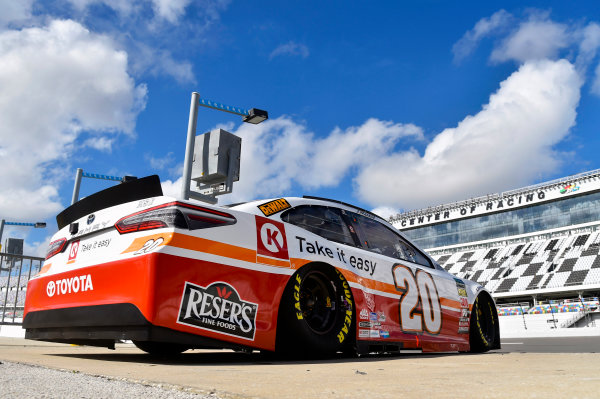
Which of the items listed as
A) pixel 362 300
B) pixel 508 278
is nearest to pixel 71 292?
pixel 362 300

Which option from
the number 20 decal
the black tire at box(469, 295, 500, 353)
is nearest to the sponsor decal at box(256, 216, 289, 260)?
the number 20 decal

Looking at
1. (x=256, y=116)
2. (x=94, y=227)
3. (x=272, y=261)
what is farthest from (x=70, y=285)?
(x=256, y=116)

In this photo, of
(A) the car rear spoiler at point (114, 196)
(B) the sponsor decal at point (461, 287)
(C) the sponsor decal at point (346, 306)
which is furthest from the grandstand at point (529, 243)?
(A) the car rear spoiler at point (114, 196)

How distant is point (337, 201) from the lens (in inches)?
183

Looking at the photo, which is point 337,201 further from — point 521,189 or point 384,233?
point 521,189

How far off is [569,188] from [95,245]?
61.7 metres

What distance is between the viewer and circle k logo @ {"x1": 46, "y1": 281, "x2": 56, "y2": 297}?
3.71m

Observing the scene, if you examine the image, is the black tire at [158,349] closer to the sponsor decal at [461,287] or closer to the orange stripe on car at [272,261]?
the orange stripe on car at [272,261]

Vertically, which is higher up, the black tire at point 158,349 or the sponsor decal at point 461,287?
the sponsor decal at point 461,287

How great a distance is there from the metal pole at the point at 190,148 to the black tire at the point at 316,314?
3.43 meters

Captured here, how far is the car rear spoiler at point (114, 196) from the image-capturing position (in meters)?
3.53

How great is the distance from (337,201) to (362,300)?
3.33 feet

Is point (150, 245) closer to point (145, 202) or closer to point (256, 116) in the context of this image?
point (145, 202)

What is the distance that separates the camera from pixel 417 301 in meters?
4.86
